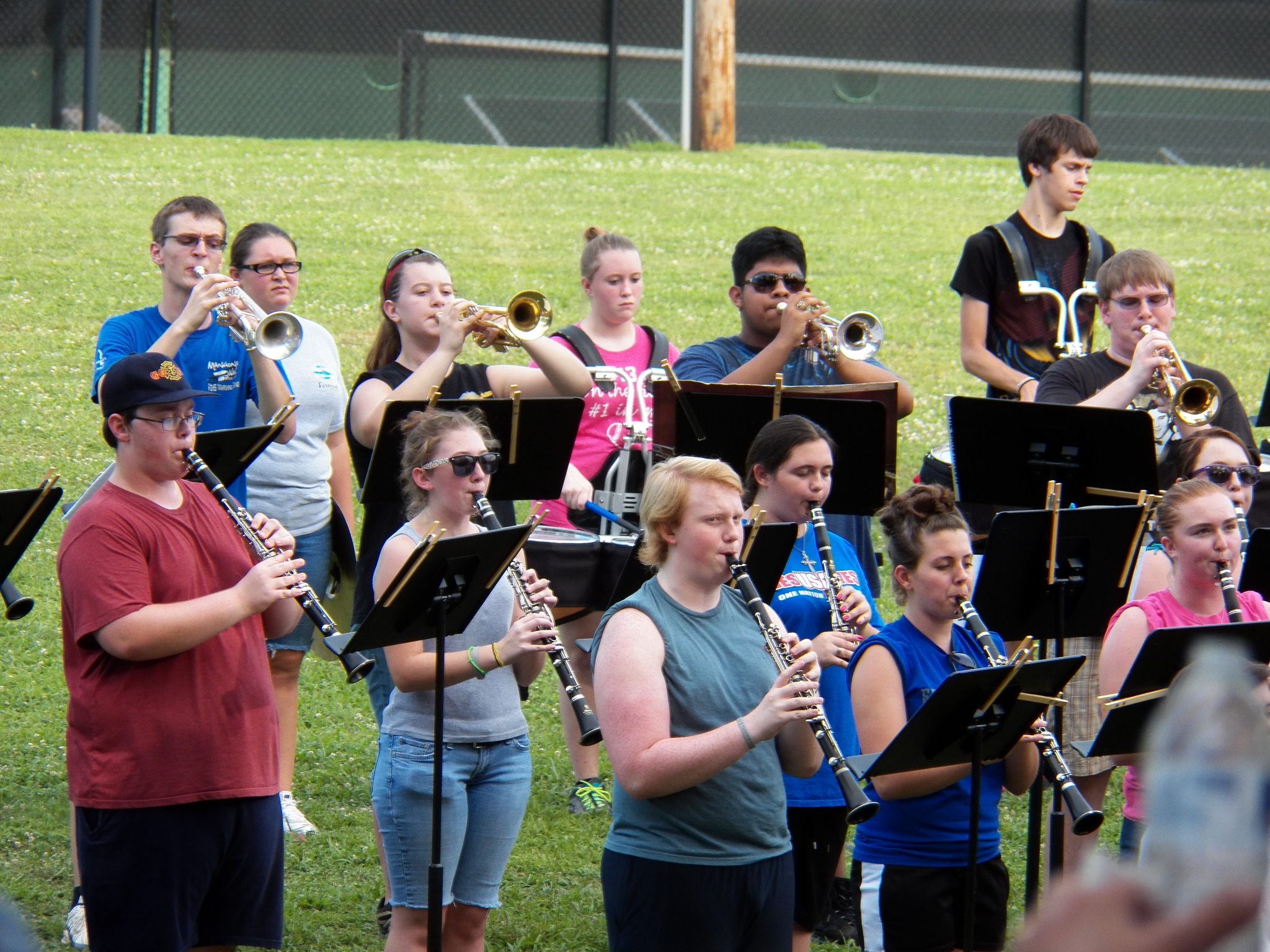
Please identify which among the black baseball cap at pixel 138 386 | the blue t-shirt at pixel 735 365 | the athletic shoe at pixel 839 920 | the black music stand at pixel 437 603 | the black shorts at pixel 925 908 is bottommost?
the athletic shoe at pixel 839 920

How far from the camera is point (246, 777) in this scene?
3.53 meters

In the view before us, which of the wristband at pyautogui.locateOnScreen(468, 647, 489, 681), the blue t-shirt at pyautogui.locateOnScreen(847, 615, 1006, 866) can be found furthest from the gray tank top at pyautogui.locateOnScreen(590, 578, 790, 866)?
the wristband at pyautogui.locateOnScreen(468, 647, 489, 681)

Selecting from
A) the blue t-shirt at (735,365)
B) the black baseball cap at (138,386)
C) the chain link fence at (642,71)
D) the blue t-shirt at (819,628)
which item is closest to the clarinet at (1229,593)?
the blue t-shirt at (819,628)

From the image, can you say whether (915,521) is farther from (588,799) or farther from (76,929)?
(76,929)

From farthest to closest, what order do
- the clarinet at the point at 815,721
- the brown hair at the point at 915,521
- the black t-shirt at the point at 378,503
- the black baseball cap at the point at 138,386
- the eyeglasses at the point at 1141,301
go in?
the eyeglasses at the point at 1141,301 → the black t-shirt at the point at 378,503 → the brown hair at the point at 915,521 → the black baseball cap at the point at 138,386 → the clarinet at the point at 815,721

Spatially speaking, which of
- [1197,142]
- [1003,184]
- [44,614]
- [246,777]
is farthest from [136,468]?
[1197,142]

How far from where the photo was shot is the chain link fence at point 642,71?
16516 millimetres

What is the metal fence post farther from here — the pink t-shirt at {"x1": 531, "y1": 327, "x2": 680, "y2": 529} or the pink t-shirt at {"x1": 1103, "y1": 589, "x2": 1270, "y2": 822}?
the pink t-shirt at {"x1": 1103, "y1": 589, "x2": 1270, "y2": 822}

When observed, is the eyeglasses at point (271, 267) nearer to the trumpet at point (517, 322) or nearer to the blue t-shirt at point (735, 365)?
the trumpet at point (517, 322)

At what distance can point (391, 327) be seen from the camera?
5141 mm

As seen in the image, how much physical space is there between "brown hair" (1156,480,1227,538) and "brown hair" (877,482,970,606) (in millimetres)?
726

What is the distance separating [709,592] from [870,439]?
1390mm

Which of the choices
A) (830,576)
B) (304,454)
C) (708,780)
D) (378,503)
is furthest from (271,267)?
(708,780)

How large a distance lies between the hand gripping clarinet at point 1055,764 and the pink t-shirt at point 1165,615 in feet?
1.14
